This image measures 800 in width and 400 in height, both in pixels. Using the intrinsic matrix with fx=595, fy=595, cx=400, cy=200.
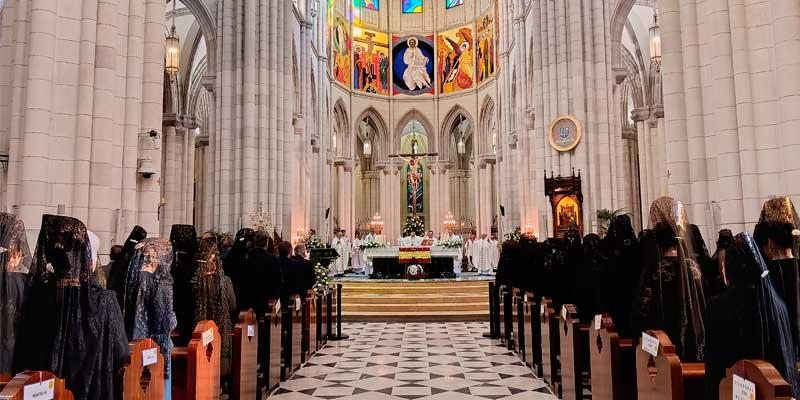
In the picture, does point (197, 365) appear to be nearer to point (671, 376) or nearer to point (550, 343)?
point (671, 376)

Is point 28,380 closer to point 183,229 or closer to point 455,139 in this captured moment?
point 183,229

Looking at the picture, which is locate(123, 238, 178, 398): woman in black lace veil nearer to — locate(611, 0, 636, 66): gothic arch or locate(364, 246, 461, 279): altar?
locate(364, 246, 461, 279): altar

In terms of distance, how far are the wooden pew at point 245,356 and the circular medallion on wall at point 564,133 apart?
11.9m

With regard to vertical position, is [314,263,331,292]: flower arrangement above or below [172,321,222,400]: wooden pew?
above

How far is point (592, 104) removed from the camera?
15.9m

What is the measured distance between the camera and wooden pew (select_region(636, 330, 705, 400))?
319 centimetres

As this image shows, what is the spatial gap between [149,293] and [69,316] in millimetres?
962

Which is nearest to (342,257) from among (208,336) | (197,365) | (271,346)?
(271,346)

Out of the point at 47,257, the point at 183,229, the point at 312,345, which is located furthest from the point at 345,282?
the point at 47,257

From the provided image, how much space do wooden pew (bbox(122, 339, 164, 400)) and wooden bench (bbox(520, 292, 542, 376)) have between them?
16.2 ft

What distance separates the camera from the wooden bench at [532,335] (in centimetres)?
750

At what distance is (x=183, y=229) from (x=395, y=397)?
2.94 meters

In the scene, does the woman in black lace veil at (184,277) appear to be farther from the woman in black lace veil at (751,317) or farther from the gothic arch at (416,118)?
the gothic arch at (416,118)

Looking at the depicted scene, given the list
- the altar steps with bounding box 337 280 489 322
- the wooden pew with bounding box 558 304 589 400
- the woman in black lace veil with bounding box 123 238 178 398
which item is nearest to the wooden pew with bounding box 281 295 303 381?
the wooden pew with bounding box 558 304 589 400
